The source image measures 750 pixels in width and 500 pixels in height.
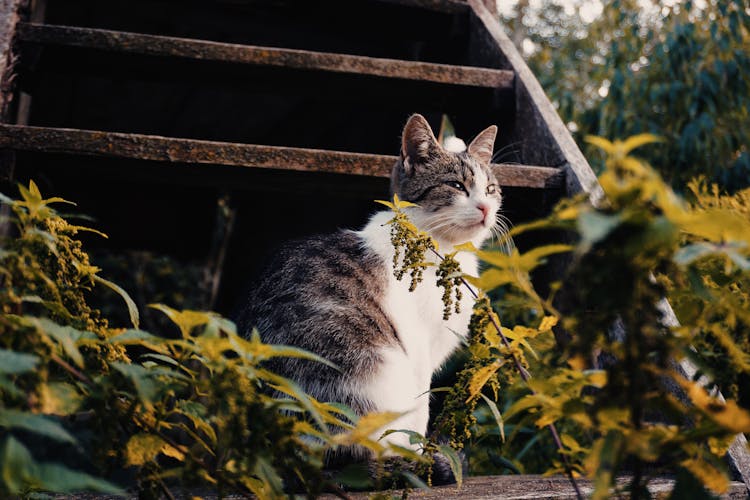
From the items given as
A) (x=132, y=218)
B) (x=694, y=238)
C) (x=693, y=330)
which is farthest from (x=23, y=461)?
(x=132, y=218)

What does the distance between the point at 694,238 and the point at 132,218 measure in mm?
3544

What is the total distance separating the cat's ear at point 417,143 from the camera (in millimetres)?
2029

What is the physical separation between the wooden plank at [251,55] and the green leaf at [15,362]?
1603mm

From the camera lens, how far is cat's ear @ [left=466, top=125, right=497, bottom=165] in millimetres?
2119

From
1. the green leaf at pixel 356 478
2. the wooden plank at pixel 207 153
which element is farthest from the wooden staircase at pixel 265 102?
the green leaf at pixel 356 478

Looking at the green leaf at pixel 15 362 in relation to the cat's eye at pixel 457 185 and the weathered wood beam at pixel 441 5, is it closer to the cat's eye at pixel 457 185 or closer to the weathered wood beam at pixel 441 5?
the cat's eye at pixel 457 185

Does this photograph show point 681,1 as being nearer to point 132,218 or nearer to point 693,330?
point 132,218

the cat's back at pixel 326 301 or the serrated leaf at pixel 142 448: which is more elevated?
the cat's back at pixel 326 301

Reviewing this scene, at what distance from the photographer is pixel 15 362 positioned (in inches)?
23.5

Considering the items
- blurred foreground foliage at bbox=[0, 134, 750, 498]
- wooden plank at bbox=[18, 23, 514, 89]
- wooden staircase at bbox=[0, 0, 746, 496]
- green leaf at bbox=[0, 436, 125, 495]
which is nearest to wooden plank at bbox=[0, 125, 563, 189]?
wooden staircase at bbox=[0, 0, 746, 496]

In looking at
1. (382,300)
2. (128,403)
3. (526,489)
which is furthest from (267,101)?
(128,403)

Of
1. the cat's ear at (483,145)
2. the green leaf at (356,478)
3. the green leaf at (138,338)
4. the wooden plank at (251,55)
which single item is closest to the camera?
the green leaf at (138,338)

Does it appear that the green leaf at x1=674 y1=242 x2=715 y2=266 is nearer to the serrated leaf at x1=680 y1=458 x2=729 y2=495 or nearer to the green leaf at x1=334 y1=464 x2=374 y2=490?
the serrated leaf at x1=680 y1=458 x2=729 y2=495

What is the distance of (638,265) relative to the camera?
23.1 inches
